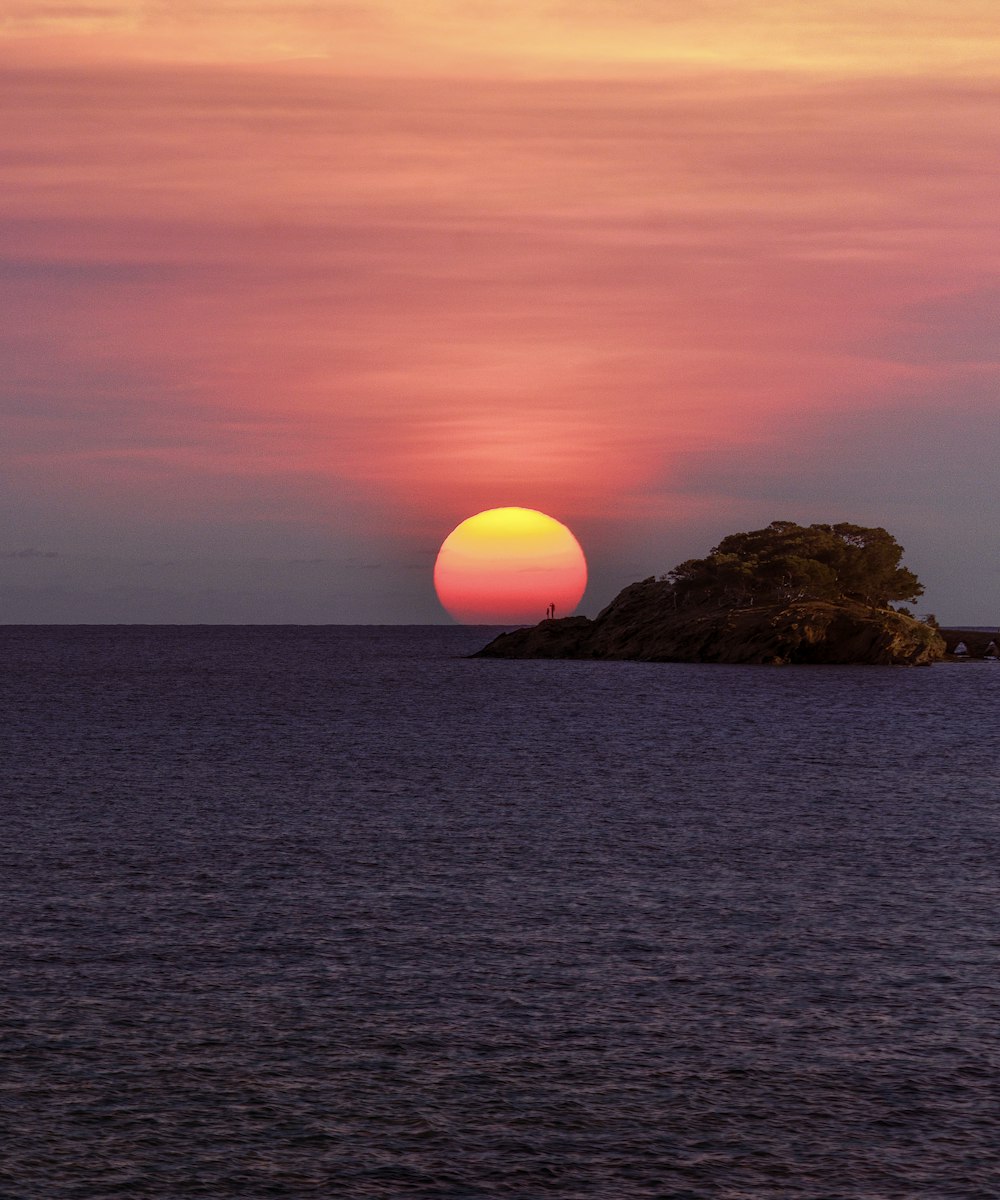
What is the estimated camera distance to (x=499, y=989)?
1167 inches

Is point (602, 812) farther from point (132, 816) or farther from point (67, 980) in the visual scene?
point (67, 980)

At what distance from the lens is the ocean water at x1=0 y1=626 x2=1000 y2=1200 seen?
2105 cm

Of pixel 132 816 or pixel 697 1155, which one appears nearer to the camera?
pixel 697 1155

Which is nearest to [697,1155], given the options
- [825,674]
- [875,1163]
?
[875,1163]

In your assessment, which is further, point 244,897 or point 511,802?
point 511,802

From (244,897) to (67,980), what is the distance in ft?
31.5

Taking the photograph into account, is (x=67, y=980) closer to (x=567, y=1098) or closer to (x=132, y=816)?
(x=567, y=1098)

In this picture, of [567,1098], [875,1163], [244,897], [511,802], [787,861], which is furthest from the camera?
[511,802]

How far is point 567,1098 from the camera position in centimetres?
2338

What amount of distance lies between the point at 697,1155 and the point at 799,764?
59656mm

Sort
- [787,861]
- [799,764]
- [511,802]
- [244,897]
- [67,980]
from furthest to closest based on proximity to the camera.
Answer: [799,764], [511,802], [787,861], [244,897], [67,980]

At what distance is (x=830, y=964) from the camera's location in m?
31.7

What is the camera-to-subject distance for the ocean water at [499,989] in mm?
21047

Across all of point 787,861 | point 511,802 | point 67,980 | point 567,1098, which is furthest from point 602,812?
point 567,1098
